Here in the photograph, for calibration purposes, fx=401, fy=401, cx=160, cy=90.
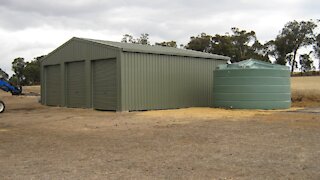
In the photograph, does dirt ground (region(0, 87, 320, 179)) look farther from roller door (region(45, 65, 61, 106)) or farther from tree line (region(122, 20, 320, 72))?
tree line (region(122, 20, 320, 72))

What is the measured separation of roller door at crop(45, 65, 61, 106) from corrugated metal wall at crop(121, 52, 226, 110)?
7.13 meters

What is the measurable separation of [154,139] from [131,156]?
2.37 meters

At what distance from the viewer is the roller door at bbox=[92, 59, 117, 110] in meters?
20.9

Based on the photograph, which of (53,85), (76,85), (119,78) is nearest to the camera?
(119,78)

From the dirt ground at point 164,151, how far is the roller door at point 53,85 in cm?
1139

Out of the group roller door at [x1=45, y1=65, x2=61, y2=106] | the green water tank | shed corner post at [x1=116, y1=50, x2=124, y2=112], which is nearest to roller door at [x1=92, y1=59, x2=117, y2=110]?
shed corner post at [x1=116, y1=50, x2=124, y2=112]

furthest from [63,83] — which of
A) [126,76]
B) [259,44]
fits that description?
[259,44]

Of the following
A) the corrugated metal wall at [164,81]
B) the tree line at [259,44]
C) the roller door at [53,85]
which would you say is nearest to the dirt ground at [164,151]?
the corrugated metal wall at [164,81]

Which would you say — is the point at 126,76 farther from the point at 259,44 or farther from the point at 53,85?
the point at 259,44

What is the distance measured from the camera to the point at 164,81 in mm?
22141

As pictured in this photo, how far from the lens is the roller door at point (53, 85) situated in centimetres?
2580

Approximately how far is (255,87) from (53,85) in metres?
13.2

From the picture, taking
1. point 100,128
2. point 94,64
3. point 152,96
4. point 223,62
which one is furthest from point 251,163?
point 223,62

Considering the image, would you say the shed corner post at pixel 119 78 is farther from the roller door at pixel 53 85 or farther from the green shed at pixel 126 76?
the roller door at pixel 53 85
